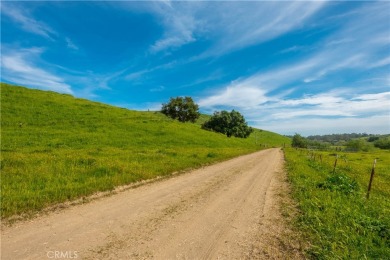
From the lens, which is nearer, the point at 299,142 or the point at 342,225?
the point at 342,225

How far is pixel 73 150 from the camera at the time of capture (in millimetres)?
22766

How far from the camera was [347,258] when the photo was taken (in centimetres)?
615

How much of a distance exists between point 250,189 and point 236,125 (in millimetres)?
84969

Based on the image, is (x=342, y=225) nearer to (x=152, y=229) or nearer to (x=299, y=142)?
(x=152, y=229)

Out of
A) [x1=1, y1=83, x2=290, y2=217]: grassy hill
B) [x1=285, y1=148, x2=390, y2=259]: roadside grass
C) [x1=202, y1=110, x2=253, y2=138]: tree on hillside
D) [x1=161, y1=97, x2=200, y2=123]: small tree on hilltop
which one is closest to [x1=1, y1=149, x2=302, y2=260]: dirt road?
[x1=285, y1=148, x2=390, y2=259]: roadside grass

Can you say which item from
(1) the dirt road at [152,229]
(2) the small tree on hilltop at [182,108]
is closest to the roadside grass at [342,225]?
(1) the dirt road at [152,229]

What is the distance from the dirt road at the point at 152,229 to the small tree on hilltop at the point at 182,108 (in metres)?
Result: 75.2

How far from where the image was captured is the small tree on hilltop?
284ft

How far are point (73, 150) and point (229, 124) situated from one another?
78.4m

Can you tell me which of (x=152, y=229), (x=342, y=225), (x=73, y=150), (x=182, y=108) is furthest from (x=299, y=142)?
(x=152, y=229)

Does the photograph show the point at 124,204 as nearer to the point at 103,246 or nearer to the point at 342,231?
the point at 103,246

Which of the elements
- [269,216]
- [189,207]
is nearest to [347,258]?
[269,216]

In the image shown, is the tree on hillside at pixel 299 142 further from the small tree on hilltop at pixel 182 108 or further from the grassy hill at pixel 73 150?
the grassy hill at pixel 73 150

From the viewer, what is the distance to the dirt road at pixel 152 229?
627 cm
